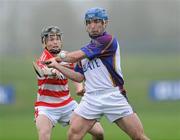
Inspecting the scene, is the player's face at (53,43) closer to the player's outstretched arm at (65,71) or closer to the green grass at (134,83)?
the player's outstretched arm at (65,71)

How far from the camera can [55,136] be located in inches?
847

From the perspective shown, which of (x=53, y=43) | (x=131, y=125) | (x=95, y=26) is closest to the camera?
(x=131, y=125)

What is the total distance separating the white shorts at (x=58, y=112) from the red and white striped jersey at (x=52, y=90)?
0.23ft

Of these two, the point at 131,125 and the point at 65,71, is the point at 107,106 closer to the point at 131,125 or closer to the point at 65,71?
the point at 131,125

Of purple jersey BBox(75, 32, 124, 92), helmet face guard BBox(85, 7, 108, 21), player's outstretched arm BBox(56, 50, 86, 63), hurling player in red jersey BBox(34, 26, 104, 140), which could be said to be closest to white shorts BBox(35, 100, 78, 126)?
hurling player in red jersey BBox(34, 26, 104, 140)

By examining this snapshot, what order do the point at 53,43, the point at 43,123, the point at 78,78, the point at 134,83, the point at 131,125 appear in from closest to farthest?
the point at 131,125
the point at 78,78
the point at 43,123
the point at 53,43
the point at 134,83

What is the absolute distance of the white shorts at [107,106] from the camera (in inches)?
485

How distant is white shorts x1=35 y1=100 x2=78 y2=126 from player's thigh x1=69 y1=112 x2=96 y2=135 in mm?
992

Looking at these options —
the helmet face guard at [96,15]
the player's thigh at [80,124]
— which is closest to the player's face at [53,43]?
the helmet face guard at [96,15]

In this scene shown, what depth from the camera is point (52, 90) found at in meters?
13.4

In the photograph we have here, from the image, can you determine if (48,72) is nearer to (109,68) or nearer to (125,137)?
(109,68)

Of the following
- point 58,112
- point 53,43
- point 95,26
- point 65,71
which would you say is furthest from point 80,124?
point 53,43

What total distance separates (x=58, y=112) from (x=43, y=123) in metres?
0.48

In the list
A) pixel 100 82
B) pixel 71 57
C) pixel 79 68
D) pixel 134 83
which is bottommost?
pixel 134 83
